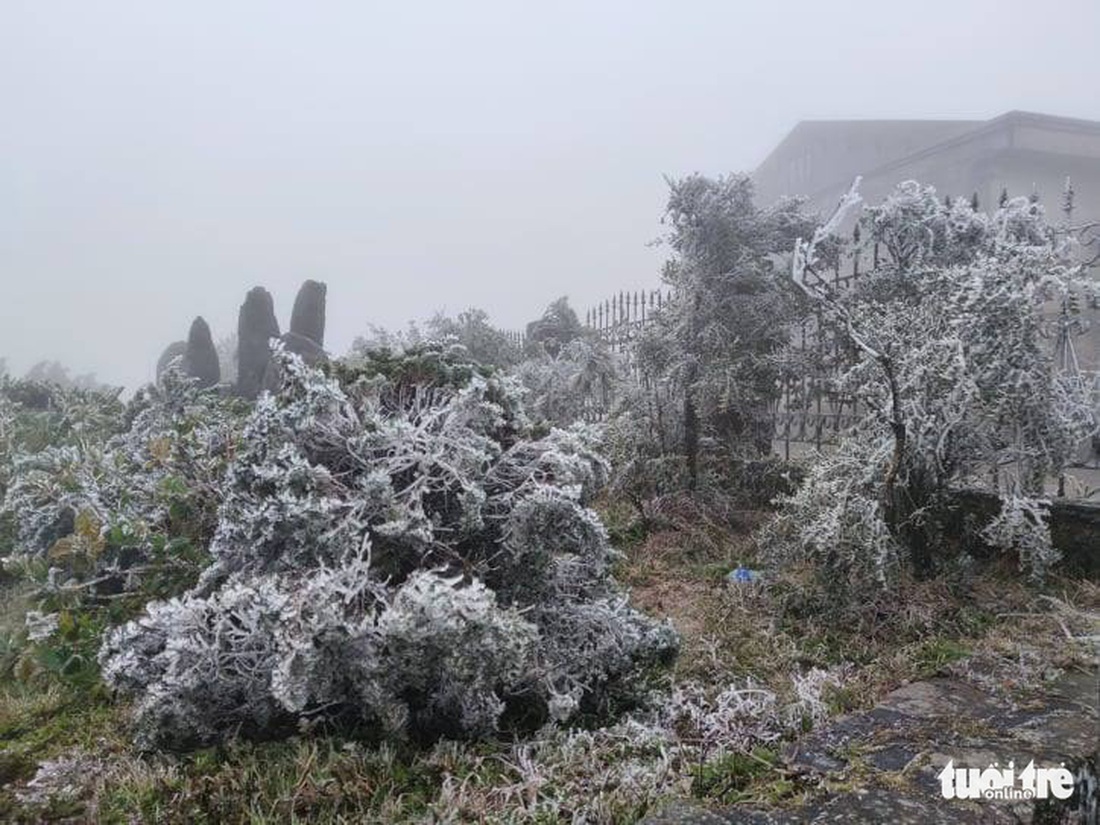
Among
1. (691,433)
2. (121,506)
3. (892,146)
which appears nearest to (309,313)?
(691,433)

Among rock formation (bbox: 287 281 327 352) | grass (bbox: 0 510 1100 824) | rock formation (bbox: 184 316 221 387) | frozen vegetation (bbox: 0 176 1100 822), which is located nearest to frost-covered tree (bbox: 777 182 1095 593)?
frozen vegetation (bbox: 0 176 1100 822)

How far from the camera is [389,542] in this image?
2787 mm

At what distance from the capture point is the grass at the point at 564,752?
207cm

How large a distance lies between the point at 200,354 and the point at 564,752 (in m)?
14.2

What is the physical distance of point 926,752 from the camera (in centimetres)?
203

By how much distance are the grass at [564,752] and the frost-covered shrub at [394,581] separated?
0.17 metres

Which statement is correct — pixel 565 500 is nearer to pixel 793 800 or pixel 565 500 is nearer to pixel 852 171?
pixel 793 800

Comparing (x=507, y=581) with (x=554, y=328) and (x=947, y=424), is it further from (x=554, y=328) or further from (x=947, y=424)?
(x=554, y=328)

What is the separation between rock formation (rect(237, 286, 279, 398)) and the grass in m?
9.87

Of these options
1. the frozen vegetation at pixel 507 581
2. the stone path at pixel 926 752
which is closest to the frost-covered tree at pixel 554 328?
the frozen vegetation at pixel 507 581

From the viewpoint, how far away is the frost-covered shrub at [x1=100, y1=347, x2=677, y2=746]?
2.37m

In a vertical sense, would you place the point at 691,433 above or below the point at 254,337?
below

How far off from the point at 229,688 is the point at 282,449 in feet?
2.83

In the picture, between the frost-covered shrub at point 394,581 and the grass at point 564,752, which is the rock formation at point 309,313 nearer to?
the grass at point 564,752
